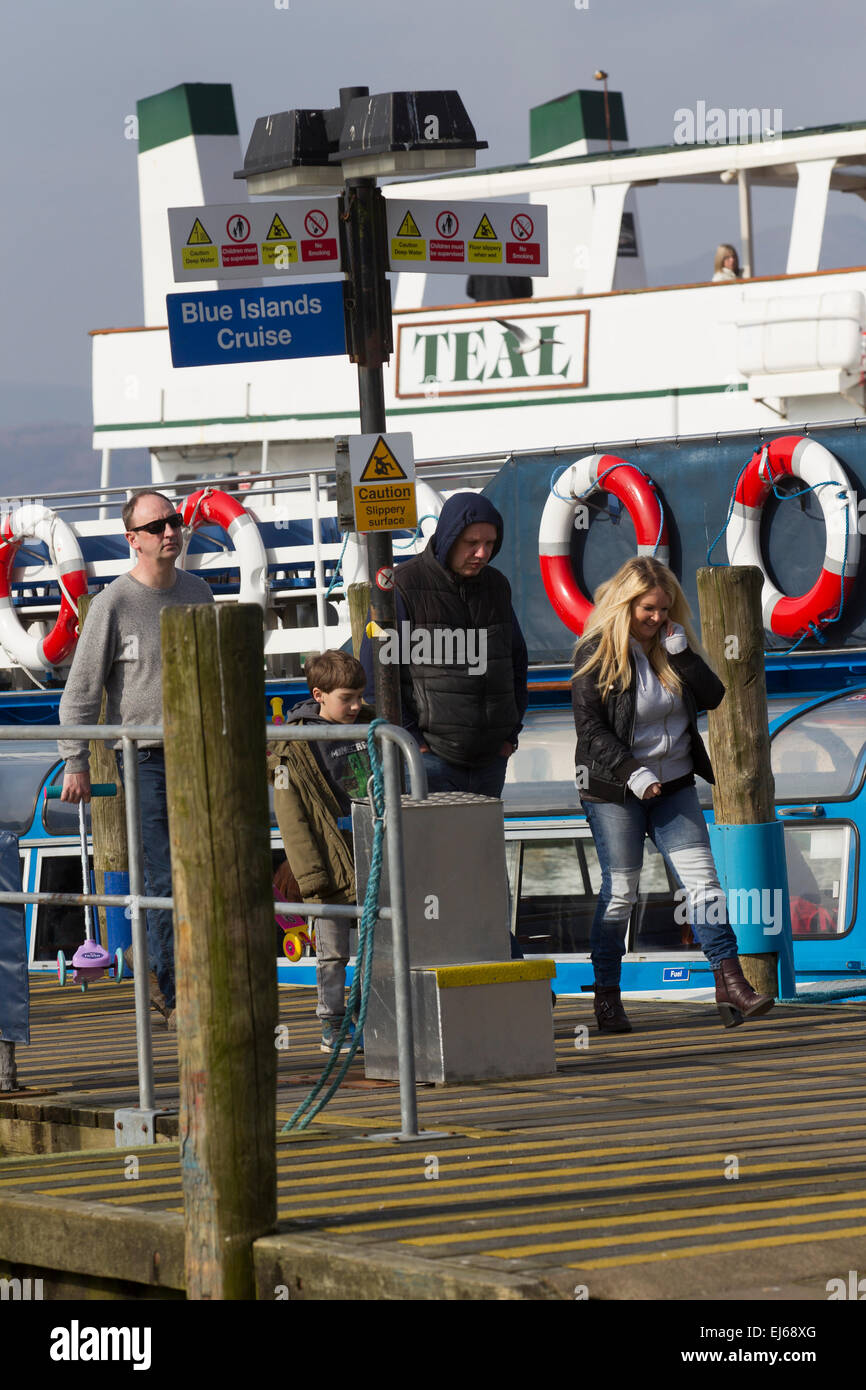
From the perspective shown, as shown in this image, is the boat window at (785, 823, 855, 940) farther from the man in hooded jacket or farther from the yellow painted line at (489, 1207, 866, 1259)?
the yellow painted line at (489, 1207, 866, 1259)

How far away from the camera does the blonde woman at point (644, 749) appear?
7566mm

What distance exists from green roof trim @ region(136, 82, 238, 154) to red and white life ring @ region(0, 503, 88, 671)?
7.25 m

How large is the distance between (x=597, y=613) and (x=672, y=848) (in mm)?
909

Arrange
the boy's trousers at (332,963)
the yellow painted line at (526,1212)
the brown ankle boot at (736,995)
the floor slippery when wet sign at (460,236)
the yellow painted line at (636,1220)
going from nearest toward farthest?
the yellow painted line at (636,1220) → the yellow painted line at (526,1212) → the boy's trousers at (332,963) → the brown ankle boot at (736,995) → the floor slippery when wet sign at (460,236)

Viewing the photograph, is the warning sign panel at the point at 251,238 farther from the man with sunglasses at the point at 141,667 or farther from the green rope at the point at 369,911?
the green rope at the point at 369,911

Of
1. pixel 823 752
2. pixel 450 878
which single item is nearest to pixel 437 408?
pixel 823 752

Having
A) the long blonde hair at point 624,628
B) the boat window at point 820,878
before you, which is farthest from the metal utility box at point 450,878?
the boat window at point 820,878

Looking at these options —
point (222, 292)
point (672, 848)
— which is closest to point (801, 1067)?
point (672, 848)

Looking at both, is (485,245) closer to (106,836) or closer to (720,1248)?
(720,1248)

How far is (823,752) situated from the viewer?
37.1 feet

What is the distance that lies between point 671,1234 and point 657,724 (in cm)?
332

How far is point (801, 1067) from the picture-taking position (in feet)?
23.0

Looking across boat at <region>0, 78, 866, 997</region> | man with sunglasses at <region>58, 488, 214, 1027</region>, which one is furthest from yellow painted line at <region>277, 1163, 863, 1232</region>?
boat at <region>0, 78, 866, 997</region>

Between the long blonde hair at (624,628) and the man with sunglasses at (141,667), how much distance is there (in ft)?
5.18
